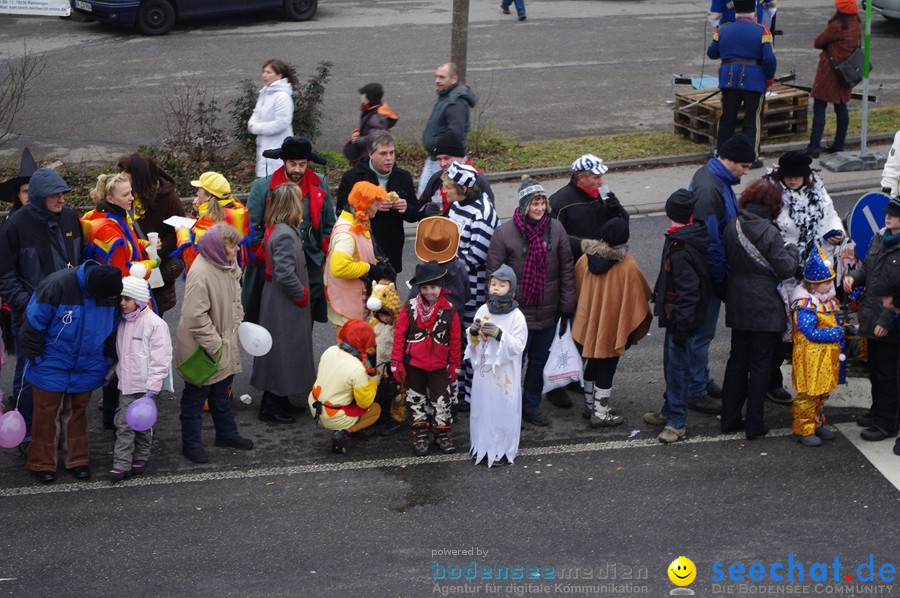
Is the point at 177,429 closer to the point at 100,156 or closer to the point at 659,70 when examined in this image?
the point at 100,156

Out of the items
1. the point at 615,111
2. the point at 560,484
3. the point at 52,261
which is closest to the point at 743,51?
the point at 615,111

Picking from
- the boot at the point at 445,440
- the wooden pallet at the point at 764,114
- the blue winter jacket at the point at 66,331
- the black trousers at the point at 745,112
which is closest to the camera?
the blue winter jacket at the point at 66,331

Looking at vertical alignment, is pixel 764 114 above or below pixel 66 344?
above

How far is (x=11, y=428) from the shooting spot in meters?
6.69

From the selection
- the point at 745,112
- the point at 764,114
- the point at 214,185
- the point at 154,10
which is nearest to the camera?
the point at 214,185

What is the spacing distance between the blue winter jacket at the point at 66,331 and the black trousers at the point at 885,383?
4953mm

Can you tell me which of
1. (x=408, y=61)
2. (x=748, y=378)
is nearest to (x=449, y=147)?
(x=748, y=378)

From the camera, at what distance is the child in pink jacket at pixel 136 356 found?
6711mm

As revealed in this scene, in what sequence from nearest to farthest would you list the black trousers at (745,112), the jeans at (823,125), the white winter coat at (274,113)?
1. the white winter coat at (274,113)
2. the black trousers at (745,112)
3. the jeans at (823,125)

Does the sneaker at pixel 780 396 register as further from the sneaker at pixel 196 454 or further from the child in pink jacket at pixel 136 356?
the child in pink jacket at pixel 136 356

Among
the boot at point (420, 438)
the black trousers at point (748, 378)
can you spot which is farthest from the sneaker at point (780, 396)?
the boot at point (420, 438)

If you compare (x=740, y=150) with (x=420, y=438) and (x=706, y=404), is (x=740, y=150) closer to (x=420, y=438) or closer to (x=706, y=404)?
(x=706, y=404)

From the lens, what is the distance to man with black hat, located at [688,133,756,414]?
7.36 metres

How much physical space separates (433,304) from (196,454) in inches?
73.2
